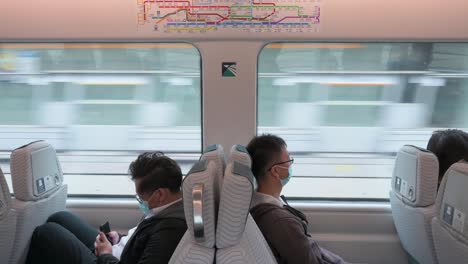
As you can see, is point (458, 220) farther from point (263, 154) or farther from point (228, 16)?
point (228, 16)

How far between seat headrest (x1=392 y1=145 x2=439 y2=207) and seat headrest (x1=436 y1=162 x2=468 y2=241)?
15 cm

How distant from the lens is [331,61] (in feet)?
9.79

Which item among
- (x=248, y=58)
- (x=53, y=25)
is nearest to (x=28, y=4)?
(x=53, y=25)

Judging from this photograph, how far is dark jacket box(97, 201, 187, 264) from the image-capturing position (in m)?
1.69

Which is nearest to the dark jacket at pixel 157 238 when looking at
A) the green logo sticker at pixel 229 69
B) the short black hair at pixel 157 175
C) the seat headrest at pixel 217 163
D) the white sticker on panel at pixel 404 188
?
the short black hair at pixel 157 175

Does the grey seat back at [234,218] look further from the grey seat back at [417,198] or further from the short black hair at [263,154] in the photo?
the grey seat back at [417,198]

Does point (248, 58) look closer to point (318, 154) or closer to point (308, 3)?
point (308, 3)

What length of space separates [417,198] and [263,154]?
100 centimetres

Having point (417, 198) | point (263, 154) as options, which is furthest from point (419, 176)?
point (263, 154)

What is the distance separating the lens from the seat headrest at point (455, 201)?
207 cm

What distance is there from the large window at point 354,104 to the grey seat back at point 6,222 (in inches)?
62.7

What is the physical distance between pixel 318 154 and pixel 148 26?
1.46 metres

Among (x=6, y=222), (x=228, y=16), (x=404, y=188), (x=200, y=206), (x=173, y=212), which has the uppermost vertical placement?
(x=228, y=16)

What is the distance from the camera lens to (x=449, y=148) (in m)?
2.55
